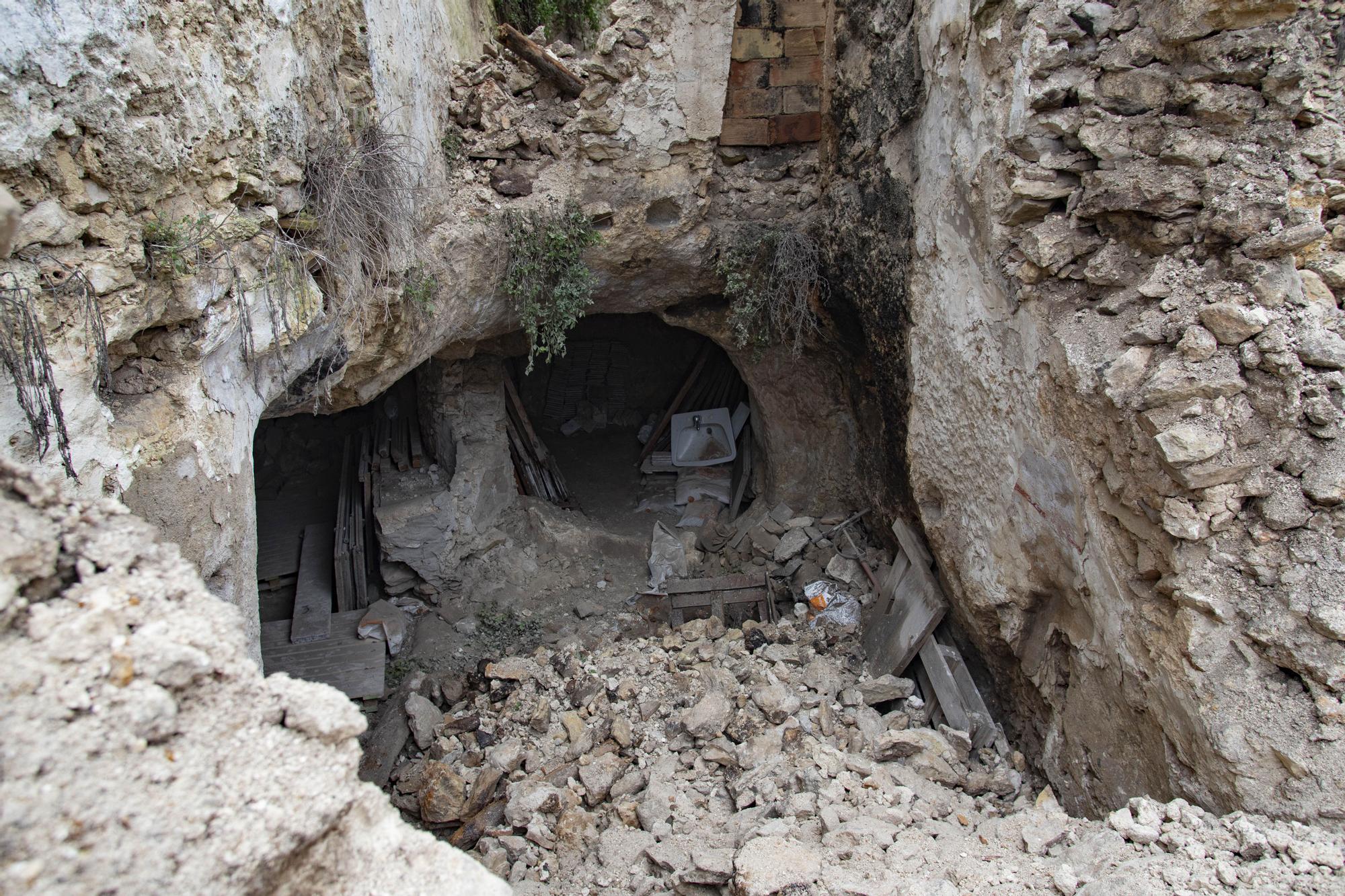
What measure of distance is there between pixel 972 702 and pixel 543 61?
3.88m

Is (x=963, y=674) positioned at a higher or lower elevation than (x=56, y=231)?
lower

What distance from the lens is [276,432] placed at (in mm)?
6703

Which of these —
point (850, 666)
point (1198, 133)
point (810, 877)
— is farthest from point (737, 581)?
point (1198, 133)

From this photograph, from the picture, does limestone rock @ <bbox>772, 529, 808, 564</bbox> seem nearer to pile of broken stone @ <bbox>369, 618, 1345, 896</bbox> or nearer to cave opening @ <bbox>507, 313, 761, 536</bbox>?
pile of broken stone @ <bbox>369, 618, 1345, 896</bbox>

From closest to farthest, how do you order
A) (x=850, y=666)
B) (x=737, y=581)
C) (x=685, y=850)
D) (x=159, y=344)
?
(x=159, y=344) < (x=685, y=850) < (x=850, y=666) < (x=737, y=581)

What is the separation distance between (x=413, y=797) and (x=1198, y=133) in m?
4.39

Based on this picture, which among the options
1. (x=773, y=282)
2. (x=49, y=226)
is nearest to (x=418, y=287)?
(x=49, y=226)

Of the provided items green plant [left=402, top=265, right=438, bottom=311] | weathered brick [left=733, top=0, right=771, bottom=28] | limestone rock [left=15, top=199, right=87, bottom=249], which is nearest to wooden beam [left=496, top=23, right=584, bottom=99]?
weathered brick [left=733, top=0, right=771, bottom=28]

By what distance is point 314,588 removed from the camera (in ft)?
18.3

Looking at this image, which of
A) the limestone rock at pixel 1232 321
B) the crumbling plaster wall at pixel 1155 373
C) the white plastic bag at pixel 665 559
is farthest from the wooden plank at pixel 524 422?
the limestone rock at pixel 1232 321

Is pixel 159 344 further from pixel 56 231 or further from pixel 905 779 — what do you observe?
pixel 905 779

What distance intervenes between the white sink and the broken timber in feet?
7.88

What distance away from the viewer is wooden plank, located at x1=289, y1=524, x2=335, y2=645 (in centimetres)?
526

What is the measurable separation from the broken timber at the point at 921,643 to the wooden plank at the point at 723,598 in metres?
0.85
